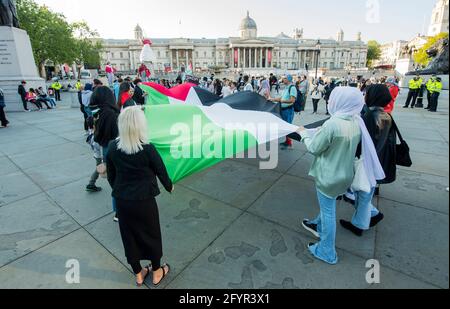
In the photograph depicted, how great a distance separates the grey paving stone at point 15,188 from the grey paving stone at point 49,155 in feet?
2.34

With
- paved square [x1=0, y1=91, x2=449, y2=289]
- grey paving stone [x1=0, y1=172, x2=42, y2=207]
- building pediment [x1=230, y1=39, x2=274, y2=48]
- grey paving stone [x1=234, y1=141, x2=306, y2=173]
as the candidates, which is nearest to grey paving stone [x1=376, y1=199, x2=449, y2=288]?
paved square [x1=0, y1=91, x2=449, y2=289]

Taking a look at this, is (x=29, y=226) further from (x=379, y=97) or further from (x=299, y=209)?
(x=379, y=97)

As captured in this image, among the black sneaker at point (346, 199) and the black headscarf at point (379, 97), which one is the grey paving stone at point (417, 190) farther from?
the black headscarf at point (379, 97)

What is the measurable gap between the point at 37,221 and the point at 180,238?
2.39 m

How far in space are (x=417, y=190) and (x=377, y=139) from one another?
2.17m

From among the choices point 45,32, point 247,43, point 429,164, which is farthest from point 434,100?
point 247,43

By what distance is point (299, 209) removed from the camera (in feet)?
13.5

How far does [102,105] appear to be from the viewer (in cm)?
370

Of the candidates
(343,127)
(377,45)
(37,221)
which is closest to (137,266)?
(37,221)

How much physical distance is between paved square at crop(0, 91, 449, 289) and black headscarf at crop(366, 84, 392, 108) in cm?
99

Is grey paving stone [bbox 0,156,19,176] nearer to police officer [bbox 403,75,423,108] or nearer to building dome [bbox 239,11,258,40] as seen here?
police officer [bbox 403,75,423,108]

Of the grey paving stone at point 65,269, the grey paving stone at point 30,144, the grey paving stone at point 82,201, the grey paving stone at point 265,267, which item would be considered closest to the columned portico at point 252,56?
the grey paving stone at point 30,144

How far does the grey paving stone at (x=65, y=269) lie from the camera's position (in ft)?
8.95

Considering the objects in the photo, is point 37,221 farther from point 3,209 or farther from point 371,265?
A: point 371,265
